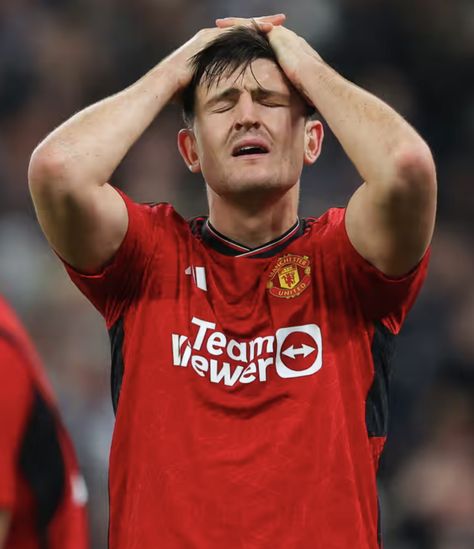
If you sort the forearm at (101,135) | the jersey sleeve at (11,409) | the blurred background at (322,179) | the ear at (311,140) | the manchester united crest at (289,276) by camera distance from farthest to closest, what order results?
the blurred background at (322,179) → the ear at (311,140) → the manchester united crest at (289,276) → the forearm at (101,135) → the jersey sleeve at (11,409)

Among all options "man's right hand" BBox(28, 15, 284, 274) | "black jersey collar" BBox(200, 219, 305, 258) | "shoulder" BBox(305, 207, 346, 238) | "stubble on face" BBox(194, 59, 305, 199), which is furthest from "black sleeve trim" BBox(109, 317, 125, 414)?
"shoulder" BBox(305, 207, 346, 238)

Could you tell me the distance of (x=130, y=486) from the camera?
2936 millimetres

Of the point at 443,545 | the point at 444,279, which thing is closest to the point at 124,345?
the point at 443,545

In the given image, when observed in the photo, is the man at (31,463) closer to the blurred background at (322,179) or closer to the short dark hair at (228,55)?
the short dark hair at (228,55)

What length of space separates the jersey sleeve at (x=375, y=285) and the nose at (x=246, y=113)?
331mm

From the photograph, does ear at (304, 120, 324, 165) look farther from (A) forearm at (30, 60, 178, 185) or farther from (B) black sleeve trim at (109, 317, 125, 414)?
(B) black sleeve trim at (109, 317, 125, 414)

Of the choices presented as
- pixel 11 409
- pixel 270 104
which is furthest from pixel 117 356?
pixel 11 409

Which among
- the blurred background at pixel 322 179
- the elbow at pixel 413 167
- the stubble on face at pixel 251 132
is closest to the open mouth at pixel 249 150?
the stubble on face at pixel 251 132

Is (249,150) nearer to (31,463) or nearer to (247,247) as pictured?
(247,247)

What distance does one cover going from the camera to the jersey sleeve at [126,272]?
3039 millimetres

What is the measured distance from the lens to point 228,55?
3.20 metres

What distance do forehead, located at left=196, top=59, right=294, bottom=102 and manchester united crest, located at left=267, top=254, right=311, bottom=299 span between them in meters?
0.44

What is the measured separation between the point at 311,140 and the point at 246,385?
0.75m

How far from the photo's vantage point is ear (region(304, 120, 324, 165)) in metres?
3.30
